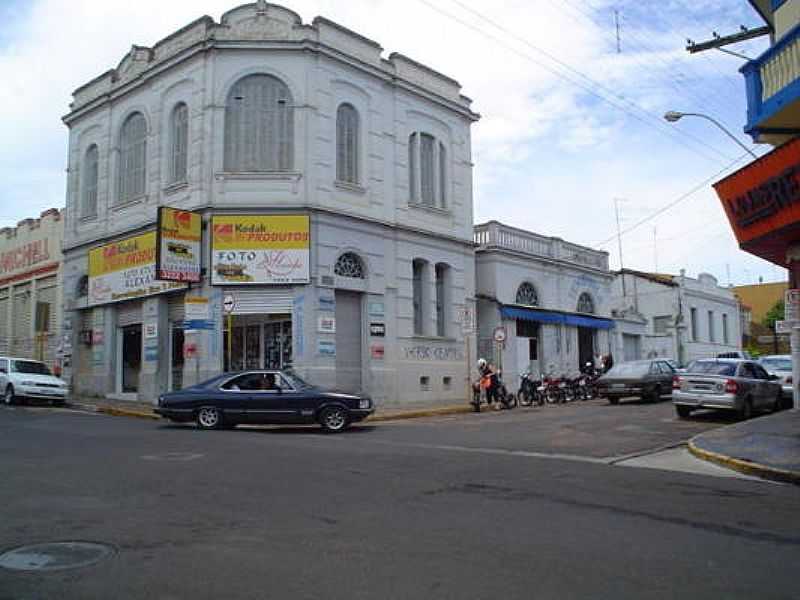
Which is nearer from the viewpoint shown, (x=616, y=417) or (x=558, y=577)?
(x=558, y=577)

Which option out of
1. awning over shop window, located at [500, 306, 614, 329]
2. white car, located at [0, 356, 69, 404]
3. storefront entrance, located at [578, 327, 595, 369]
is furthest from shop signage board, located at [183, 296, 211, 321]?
storefront entrance, located at [578, 327, 595, 369]

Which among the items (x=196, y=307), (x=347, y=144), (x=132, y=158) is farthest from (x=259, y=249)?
(x=132, y=158)

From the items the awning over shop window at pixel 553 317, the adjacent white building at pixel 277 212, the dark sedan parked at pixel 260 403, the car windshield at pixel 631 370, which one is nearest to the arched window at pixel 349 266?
the adjacent white building at pixel 277 212

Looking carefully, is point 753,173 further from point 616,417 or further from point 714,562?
point 714,562

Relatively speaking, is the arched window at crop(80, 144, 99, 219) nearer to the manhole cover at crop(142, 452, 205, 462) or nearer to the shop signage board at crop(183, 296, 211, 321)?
the shop signage board at crop(183, 296, 211, 321)

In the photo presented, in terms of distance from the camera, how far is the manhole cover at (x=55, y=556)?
5340mm

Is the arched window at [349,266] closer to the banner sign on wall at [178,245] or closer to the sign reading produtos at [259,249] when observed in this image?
the sign reading produtos at [259,249]

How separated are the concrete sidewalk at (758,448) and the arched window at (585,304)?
18.2 metres

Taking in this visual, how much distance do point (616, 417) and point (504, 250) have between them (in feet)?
36.7

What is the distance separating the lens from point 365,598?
469 cm

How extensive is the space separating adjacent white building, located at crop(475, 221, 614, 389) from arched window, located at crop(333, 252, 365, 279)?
561 cm

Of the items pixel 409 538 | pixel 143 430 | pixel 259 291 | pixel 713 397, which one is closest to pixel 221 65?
pixel 259 291

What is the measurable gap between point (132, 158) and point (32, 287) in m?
10.7

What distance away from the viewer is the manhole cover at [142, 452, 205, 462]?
1075 centimetres
